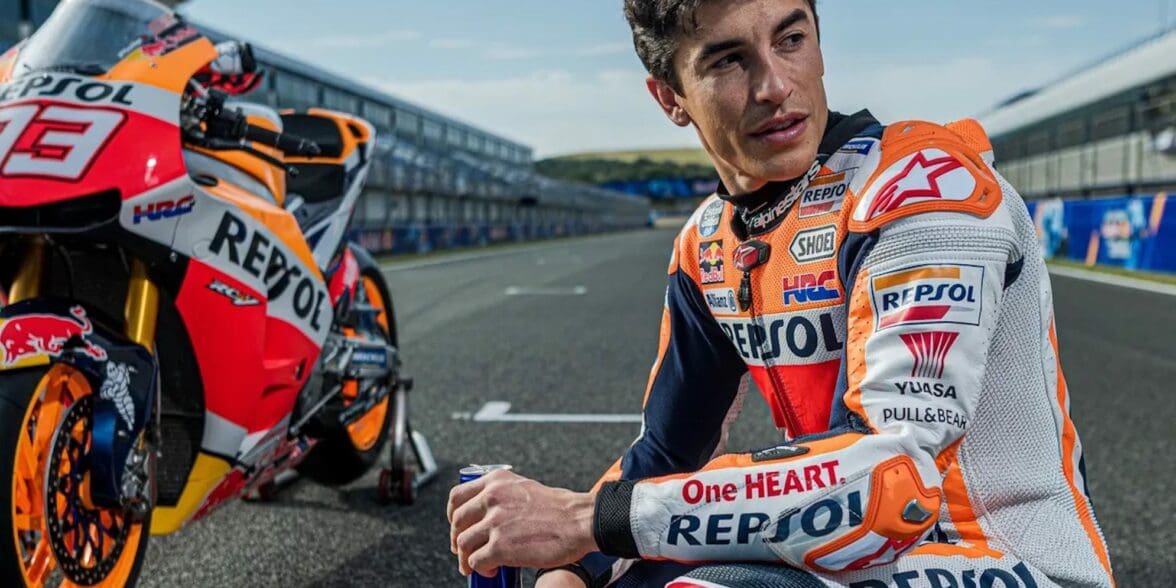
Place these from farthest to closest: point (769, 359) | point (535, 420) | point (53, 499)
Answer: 1. point (535, 420)
2. point (53, 499)
3. point (769, 359)

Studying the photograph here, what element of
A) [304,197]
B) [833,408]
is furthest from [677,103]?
[304,197]

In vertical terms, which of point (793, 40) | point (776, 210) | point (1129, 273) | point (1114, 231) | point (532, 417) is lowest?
point (1129, 273)

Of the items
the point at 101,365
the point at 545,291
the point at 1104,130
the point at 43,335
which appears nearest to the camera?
the point at 43,335

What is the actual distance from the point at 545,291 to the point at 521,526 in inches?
485

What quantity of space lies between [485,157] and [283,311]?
76706 mm

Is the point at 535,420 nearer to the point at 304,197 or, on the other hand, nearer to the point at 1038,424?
the point at 304,197

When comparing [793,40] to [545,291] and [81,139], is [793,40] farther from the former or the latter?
[545,291]

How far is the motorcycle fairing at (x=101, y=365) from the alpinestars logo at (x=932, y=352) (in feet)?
5.77

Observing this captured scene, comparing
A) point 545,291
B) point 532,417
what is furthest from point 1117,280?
point 532,417

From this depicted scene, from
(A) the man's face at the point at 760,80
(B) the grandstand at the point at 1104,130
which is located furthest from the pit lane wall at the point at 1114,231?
(A) the man's face at the point at 760,80

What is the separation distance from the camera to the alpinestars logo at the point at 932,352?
1.21 meters

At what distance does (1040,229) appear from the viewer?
20.7m

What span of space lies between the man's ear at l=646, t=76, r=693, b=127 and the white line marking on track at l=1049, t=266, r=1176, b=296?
36.9ft

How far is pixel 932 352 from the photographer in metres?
1.22
